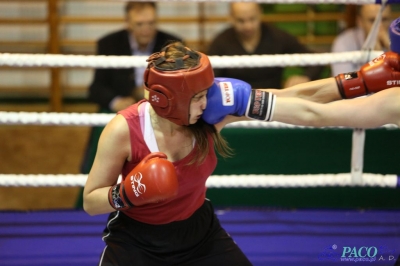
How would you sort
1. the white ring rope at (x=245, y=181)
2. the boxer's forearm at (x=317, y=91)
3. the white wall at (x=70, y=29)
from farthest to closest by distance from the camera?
the white wall at (x=70, y=29)
the white ring rope at (x=245, y=181)
the boxer's forearm at (x=317, y=91)

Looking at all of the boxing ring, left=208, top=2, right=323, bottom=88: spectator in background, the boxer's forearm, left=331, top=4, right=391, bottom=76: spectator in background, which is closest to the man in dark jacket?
left=208, top=2, right=323, bottom=88: spectator in background

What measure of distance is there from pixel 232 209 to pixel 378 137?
0.81m

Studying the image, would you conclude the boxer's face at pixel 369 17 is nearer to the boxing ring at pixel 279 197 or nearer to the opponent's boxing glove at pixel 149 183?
the boxing ring at pixel 279 197

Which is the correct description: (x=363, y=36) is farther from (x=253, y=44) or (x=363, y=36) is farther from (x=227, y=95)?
(x=227, y=95)

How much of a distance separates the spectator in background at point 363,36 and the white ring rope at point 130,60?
0.55 m

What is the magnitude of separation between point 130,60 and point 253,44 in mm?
1143

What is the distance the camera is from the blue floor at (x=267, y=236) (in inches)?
95.3

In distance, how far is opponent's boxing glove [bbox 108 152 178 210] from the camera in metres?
1.62

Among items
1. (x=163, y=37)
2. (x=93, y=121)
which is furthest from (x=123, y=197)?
(x=163, y=37)

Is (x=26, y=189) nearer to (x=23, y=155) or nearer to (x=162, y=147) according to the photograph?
(x=23, y=155)

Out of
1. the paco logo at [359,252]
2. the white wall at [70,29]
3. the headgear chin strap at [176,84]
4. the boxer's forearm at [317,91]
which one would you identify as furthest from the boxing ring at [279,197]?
the white wall at [70,29]

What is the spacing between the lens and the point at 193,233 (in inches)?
75.7

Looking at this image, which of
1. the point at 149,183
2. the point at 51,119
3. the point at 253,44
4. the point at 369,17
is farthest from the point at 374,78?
the point at 253,44

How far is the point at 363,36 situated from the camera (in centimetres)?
332
